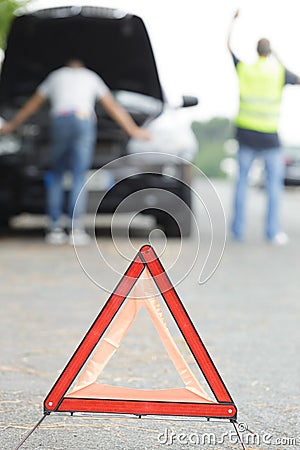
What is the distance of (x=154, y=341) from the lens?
590 centimetres

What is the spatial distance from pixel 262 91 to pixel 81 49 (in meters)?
1.89

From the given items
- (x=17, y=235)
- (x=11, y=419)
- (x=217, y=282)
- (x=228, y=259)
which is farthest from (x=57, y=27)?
(x=11, y=419)

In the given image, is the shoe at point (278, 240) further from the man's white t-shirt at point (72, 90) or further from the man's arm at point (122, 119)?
the man's white t-shirt at point (72, 90)

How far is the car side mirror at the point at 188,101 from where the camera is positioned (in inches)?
437

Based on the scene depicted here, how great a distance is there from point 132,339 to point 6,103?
6126 millimetres

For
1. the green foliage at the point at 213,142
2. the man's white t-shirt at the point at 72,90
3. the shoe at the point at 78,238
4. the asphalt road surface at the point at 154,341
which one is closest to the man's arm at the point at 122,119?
the man's white t-shirt at the point at 72,90

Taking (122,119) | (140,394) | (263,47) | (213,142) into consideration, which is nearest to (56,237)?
(122,119)

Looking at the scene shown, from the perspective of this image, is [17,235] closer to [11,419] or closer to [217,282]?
[217,282]

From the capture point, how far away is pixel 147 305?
3631 mm

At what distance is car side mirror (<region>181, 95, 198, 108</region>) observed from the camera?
11.1m

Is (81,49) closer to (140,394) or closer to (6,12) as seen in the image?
(140,394)

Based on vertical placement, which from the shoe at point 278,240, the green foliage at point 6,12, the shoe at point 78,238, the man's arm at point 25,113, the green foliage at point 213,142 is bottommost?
the green foliage at point 213,142

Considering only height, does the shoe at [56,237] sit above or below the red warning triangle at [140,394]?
below

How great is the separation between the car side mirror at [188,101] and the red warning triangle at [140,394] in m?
7.61
